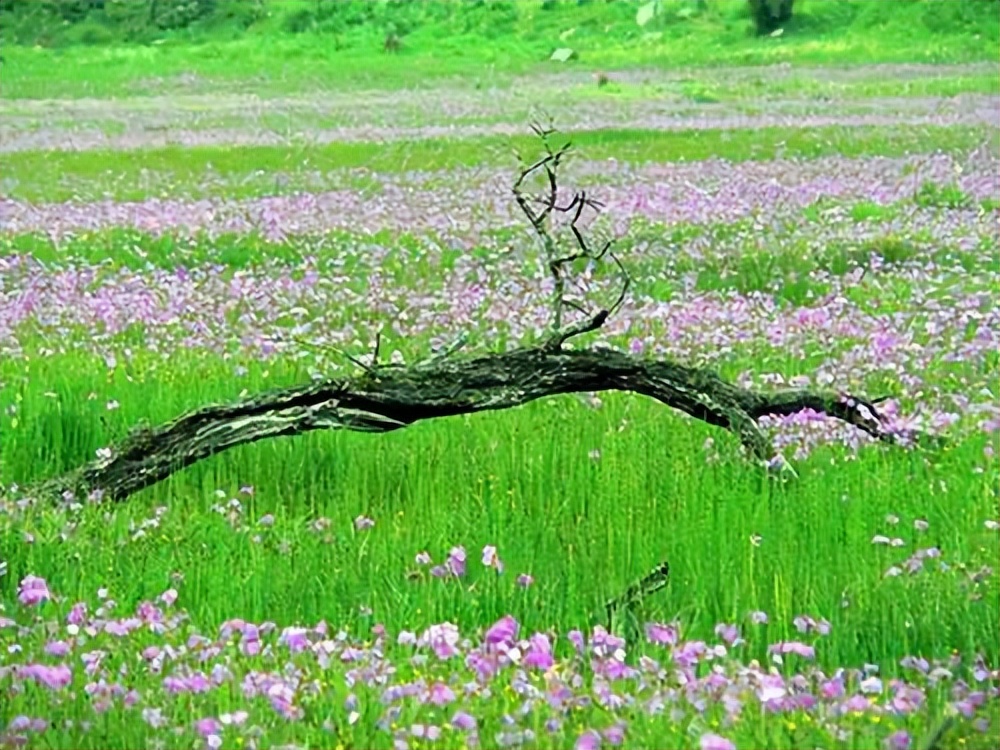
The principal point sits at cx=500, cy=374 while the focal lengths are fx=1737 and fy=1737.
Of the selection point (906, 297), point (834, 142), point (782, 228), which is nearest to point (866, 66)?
point (834, 142)

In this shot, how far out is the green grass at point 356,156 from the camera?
19.7 meters

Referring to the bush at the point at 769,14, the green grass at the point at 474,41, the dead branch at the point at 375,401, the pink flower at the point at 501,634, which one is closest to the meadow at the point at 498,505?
the pink flower at the point at 501,634

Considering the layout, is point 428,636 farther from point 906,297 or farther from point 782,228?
point 782,228

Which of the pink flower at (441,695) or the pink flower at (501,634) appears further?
the pink flower at (501,634)

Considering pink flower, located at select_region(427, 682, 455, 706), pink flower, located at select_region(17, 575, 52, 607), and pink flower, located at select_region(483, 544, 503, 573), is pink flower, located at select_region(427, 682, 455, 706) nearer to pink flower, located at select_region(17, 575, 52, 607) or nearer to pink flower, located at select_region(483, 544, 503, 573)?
pink flower, located at select_region(483, 544, 503, 573)

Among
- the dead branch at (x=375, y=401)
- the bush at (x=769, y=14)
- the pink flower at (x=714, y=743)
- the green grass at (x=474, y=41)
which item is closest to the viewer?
the pink flower at (x=714, y=743)

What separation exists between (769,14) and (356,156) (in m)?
28.2

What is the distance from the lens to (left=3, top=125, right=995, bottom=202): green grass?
19.7m

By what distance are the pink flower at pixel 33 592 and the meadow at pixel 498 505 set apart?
27mm

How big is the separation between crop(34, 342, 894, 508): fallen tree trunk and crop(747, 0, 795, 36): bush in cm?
4403

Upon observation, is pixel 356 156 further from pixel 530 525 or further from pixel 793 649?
pixel 793 649

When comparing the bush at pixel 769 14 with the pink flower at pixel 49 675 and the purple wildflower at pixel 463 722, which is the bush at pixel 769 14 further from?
the purple wildflower at pixel 463 722

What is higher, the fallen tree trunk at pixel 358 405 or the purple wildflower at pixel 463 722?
the purple wildflower at pixel 463 722

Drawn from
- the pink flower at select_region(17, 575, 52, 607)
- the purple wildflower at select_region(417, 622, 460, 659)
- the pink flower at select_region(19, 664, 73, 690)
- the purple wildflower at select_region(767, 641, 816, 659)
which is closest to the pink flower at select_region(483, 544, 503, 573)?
the purple wildflower at select_region(417, 622, 460, 659)
